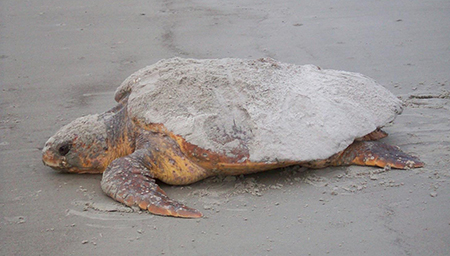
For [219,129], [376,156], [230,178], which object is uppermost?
[219,129]

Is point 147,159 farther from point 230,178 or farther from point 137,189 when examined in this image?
point 230,178

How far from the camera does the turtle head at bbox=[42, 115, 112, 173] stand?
325 centimetres

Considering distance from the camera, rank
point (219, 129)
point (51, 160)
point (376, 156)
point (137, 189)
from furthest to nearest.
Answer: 1. point (51, 160)
2. point (376, 156)
3. point (219, 129)
4. point (137, 189)

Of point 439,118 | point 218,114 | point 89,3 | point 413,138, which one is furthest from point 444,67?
point 89,3

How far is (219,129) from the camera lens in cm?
296

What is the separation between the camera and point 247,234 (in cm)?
243

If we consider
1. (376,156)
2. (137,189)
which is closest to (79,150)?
(137,189)

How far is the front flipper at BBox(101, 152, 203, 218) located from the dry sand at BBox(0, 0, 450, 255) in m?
0.05

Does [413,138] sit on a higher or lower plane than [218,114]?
lower

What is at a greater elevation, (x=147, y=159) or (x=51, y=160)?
(x=147, y=159)

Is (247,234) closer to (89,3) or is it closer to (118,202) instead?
(118,202)

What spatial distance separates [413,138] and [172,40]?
3162 millimetres

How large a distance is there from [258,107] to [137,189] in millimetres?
880

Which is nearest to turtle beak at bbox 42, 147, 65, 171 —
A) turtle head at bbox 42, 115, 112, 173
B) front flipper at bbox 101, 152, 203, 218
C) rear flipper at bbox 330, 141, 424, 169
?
turtle head at bbox 42, 115, 112, 173
